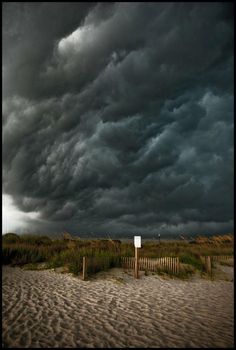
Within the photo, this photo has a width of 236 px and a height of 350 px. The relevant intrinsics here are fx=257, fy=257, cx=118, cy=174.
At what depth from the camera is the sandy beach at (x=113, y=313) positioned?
593 cm

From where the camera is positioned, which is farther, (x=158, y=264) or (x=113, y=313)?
(x=158, y=264)

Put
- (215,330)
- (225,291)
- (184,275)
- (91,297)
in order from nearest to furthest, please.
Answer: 1. (215,330)
2. (91,297)
3. (225,291)
4. (184,275)

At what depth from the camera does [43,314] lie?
24.6ft

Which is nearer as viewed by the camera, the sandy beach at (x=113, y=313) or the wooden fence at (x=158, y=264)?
the sandy beach at (x=113, y=313)

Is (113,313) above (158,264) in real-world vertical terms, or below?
above

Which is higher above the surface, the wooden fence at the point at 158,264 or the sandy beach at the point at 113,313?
the sandy beach at the point at 113,313

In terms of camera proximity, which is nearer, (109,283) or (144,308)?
(144,308)

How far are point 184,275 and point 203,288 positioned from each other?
2658 millimetres

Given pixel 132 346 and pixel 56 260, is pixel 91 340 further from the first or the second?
pixel 56 260

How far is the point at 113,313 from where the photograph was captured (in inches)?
308

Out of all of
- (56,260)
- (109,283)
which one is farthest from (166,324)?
(56,260)

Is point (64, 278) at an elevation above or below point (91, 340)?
below

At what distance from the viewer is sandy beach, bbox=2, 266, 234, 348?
593 cm

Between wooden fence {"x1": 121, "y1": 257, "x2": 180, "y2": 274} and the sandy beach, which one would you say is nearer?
the sandy beach
